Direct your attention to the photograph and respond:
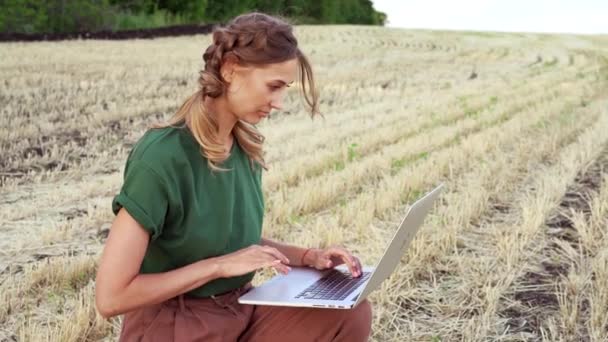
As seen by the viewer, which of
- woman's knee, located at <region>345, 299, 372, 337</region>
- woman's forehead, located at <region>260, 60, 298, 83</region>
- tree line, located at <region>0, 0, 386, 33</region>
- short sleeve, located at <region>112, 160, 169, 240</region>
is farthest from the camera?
tree line, located at <region>0, 0, 386, 33</region>

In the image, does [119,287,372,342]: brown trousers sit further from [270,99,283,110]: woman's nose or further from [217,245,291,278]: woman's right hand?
[270,99,283,110]: woman's nose

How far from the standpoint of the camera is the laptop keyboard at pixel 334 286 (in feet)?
9.74

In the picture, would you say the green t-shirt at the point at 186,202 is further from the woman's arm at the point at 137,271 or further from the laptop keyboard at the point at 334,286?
the laptop keyboard at the point at 334,286

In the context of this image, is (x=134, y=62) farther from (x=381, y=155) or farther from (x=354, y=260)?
(x=354, y=260)

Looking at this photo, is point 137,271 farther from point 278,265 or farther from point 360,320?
point 360,320

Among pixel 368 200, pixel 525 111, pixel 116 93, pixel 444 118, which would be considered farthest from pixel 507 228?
pixel 116 93

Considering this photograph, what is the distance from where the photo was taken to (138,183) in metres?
2.67

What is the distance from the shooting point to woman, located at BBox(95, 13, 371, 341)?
269 cm

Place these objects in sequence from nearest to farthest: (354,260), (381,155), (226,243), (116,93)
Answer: (226,243) → (354,260) → (381,155) → (116,93)

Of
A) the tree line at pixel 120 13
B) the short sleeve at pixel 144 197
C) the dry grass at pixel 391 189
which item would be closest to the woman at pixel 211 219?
the short sleeve at pixel 144 197

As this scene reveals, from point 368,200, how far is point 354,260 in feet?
11.1

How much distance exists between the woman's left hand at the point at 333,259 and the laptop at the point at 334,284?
0.07 feet

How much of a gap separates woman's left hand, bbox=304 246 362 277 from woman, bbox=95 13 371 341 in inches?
0.7

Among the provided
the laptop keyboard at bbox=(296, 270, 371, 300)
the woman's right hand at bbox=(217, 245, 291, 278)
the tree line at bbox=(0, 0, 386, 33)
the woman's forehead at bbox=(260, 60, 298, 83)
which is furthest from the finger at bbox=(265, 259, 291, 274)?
the tree line at bbox=(0, 0, 386, 33)
